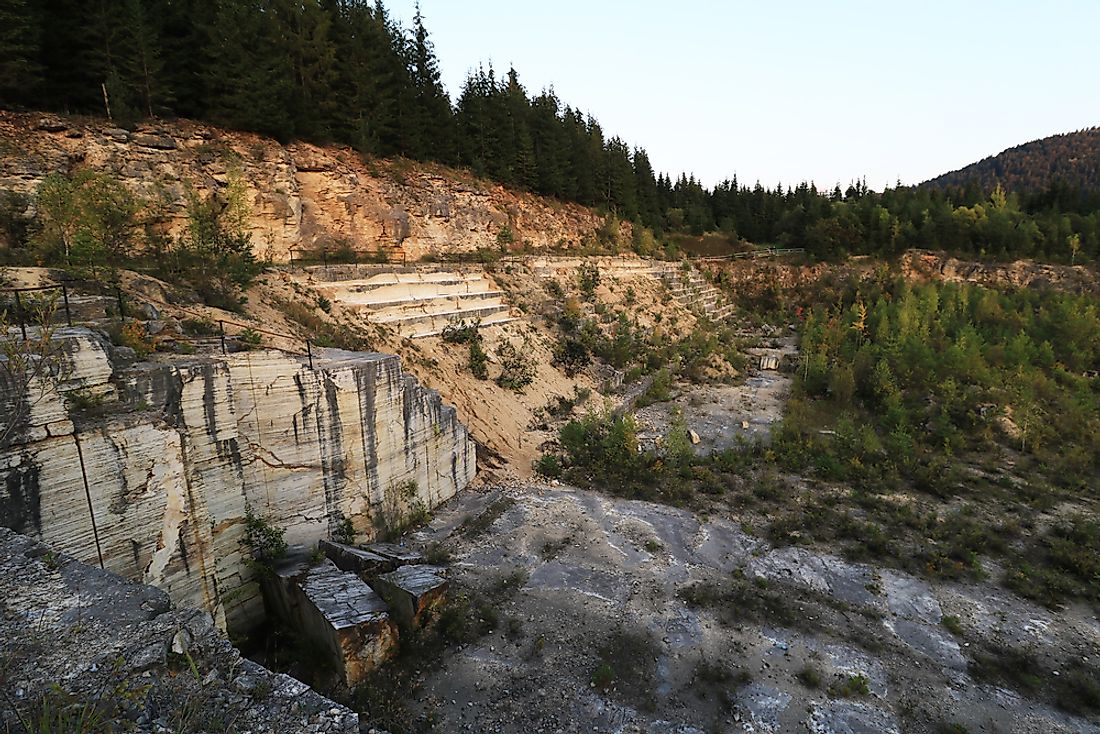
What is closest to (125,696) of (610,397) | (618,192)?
(610,397)

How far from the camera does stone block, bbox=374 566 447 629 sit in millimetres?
8156

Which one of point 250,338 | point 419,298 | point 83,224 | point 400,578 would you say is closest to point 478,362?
point 419,298

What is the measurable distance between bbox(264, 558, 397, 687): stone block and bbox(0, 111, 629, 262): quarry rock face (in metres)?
13.1

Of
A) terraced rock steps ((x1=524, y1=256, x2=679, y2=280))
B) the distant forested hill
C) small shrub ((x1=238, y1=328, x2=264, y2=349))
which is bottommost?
small shrub ((x1=238, y1=328, x2=264, y2=349))

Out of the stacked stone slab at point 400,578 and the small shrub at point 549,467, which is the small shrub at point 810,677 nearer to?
the stacked stone slab at point 400,578

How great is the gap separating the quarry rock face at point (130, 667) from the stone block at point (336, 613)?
3563 mm

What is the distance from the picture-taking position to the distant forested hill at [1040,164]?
108 meters

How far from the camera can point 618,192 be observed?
45.7 meters

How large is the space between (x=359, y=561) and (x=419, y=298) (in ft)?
38.3

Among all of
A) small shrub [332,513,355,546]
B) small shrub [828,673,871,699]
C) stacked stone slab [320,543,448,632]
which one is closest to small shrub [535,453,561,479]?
stacked stone slab [320,543,448,632]

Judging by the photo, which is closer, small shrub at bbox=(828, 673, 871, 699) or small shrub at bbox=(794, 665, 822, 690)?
small shrub at bbox=(828, 673, 871, 699)

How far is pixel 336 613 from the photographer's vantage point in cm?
746

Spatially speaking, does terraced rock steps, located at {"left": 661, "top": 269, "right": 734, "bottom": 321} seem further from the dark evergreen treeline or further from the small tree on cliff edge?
the small tree on cliff edge

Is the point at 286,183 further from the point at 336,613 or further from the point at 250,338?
the point at 336,613
